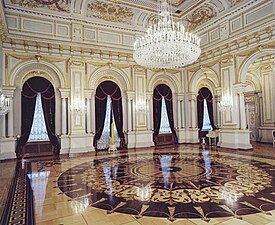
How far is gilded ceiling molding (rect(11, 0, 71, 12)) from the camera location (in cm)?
740

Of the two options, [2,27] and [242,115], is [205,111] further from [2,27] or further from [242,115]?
[2,27]

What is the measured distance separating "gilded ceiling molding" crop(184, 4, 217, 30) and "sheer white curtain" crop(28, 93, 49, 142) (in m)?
6.97

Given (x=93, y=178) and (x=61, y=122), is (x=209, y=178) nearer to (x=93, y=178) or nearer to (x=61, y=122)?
(x=93, y=178)

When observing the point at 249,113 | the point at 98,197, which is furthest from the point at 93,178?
the point at 249,113

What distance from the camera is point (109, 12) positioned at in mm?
8492

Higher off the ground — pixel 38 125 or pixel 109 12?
pixel 109 12

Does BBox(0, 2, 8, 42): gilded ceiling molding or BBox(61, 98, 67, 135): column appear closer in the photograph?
BBox(0, 2, 8, 42): gilded ceiling molding

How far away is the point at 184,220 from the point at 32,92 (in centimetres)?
727

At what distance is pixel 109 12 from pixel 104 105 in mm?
3743

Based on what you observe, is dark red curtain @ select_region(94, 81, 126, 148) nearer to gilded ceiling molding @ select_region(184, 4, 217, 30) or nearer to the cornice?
gilded ceiling molding @ select_region(184, 4, 217, 30)

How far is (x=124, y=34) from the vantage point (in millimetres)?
9375

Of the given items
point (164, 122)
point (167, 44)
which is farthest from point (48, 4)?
point (164, 122)

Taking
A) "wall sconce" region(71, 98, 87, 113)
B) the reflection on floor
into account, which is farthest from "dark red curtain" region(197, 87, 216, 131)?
"wall sconce" region(71, 98, 87, 113)

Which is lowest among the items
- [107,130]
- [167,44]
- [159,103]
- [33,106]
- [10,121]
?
[107,130]
